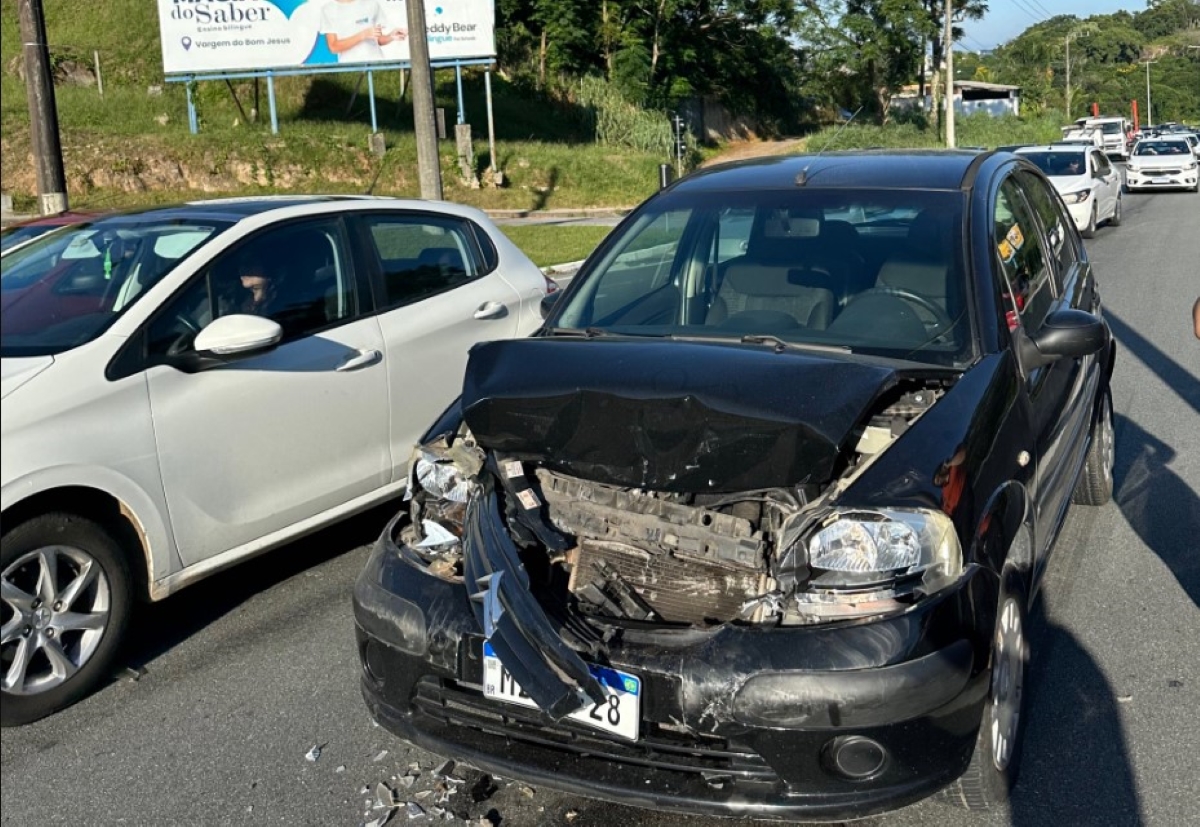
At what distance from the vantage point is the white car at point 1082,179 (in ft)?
61.6

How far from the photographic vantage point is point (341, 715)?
385cm

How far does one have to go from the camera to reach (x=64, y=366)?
12.8 feet

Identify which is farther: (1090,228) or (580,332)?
(1090,228)

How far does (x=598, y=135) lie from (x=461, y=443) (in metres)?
38.1

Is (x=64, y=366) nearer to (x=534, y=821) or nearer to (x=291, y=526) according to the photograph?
(x=291, y=526)

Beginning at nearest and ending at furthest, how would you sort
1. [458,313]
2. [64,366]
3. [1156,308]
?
[64,366] < [458,313] < [1156,308]

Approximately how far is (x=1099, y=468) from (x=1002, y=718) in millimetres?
2788

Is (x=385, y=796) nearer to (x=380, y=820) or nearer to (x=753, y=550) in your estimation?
(x=380, y=820)

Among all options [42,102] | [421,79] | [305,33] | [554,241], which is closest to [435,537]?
[42,102]

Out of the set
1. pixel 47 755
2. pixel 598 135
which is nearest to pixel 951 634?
pixel 47 755

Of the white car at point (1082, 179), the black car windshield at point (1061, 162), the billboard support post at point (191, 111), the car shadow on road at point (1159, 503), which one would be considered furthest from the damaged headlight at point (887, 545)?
the billboard support post at point (191, 111)

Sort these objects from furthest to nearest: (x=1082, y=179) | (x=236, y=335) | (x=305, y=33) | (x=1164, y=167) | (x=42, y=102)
Result: (x=1164, y=167) < (x=305, y=33) < (x=1082, y=179) < (x=42, y=102) < (x=236, y=335)

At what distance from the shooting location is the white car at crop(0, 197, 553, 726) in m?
3.83

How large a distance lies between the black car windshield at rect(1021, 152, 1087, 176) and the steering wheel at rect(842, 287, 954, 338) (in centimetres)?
1715
